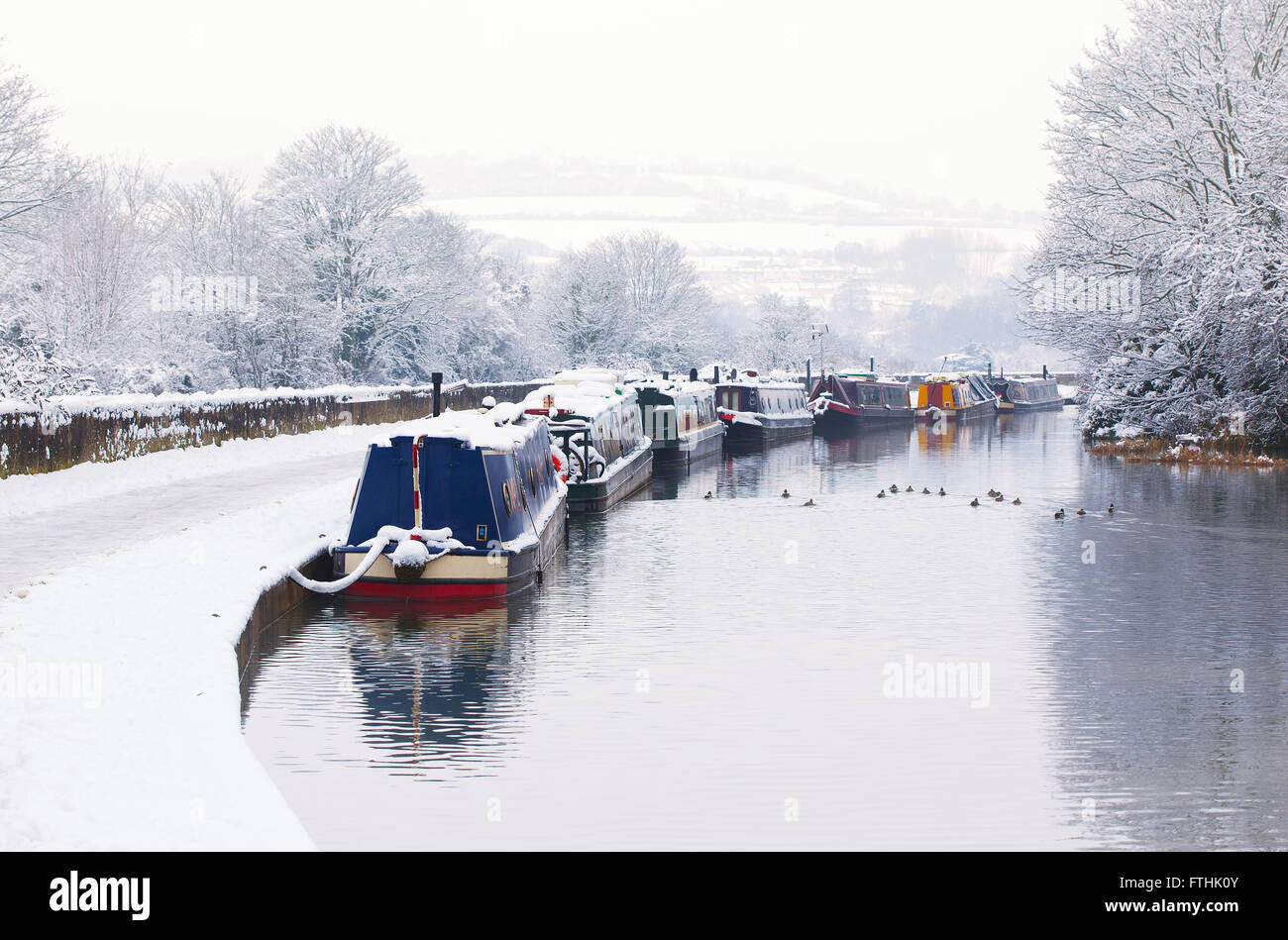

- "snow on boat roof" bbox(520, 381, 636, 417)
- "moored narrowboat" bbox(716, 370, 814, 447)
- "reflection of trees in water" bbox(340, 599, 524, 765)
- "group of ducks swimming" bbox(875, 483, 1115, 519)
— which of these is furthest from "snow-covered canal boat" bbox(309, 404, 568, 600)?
"moored narrowboat" bbox(716, 370, 814, 447)

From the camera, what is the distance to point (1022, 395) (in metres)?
89.6

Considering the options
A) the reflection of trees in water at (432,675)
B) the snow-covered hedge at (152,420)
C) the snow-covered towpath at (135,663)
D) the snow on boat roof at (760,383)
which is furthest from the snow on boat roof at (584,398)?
the snow on boat roof at (760,383)

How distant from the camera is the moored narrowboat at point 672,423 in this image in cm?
3825

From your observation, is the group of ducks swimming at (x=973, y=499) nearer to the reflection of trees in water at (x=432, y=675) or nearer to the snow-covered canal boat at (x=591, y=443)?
the snow-covered canal boat at (x=591, y=443)

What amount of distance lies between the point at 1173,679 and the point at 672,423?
26509 mm

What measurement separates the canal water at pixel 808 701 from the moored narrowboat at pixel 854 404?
119 feet

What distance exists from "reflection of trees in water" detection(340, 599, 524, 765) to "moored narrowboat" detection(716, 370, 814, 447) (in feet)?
111

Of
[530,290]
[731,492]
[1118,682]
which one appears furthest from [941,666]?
[530,290]

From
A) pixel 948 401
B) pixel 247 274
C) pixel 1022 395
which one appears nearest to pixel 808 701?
pixel 247 274

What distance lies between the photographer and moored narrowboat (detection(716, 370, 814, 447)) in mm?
50281

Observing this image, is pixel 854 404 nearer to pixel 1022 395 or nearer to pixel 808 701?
pixel 1022 395
